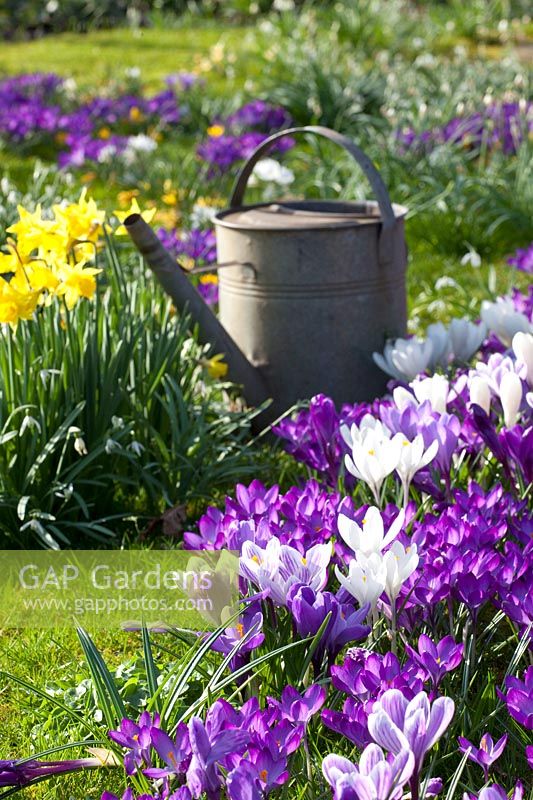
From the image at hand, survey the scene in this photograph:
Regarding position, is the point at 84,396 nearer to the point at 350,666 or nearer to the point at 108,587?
the point at 108,587

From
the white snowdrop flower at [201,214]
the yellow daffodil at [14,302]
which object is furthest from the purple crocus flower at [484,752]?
the white snowdrop flower at [201,214]

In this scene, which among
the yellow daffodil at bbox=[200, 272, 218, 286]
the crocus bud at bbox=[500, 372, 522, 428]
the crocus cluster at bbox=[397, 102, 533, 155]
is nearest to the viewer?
the crocus bud at bbox=[500, 372, 522, 428]

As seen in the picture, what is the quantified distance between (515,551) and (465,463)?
628mm

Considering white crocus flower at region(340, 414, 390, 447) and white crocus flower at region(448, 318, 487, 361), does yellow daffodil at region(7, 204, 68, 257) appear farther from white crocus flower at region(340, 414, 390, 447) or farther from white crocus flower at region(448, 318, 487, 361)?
white crocus flower at region(448, 318, 487, 361)

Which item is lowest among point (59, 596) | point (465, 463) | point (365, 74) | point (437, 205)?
point (59, 596)

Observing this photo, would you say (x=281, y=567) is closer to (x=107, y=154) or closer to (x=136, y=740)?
(x=136, y=740)

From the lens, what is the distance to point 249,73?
8344 mm

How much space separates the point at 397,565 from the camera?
158 cm

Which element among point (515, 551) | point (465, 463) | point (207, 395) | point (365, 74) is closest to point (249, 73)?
point (365, 74)

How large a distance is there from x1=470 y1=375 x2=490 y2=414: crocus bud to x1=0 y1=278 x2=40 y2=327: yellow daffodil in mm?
947

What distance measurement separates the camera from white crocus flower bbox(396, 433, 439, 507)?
6.23ft

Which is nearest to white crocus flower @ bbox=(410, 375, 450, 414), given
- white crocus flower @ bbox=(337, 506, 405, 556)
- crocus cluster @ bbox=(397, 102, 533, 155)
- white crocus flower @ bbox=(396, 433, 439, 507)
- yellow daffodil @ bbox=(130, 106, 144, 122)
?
white crocus flower @ bbox=(396, 433, 439, 507)

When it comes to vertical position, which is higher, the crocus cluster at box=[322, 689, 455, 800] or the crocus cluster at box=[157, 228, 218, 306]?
the crocus cluster at box=[157, 228, 218, 306]

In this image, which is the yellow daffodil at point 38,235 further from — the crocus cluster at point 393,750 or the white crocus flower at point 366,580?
the crocus cluster at point 393,750
